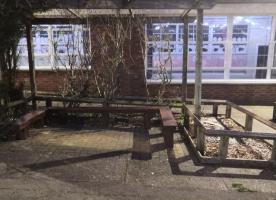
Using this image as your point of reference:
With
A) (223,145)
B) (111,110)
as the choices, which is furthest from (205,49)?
(223,145)

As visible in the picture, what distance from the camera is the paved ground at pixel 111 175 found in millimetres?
4098

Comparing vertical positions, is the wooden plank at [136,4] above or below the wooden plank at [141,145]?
above

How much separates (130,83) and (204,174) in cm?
647

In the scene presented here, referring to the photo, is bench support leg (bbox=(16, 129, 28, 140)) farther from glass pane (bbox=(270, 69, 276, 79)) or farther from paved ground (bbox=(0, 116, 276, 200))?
glass pane (bbox=(270, 69, 276, 79))

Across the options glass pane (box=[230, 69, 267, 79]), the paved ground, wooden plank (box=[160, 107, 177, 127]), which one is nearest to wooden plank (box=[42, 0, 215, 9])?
wooden plank (box=[160, 107, 177, 127])

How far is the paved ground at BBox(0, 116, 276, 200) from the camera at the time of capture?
4098 mm

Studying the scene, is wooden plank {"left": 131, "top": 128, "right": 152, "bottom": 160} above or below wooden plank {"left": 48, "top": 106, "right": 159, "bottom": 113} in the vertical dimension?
below

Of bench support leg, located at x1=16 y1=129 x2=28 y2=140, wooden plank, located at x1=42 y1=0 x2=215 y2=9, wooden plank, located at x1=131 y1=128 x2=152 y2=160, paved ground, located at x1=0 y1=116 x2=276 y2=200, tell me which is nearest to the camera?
paved ground, located at x1=0 y1=116 x2=276 y2=200

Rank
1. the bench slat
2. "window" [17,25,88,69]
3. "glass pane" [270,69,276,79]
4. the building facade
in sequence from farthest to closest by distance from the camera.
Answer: "glass pane" [270,69,276,79]
the building facade
"window" [17,25,88,69]
the bench slat

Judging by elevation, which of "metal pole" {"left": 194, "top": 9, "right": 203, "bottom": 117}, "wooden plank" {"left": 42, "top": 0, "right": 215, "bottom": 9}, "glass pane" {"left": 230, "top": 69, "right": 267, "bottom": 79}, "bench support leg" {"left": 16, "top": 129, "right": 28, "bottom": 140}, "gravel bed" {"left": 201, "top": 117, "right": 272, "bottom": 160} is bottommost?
"gravel bed" {"left": 201, "top": 117, "right": 272, "bottom": 160}

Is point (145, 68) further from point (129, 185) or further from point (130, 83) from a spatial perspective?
point (129, 185)

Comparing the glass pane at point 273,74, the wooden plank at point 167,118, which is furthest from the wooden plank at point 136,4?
the glass pane at point 273,74

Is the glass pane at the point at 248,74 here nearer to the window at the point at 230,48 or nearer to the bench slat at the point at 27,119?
the window at the point at 230,48

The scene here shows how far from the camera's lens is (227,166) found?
5148mm
